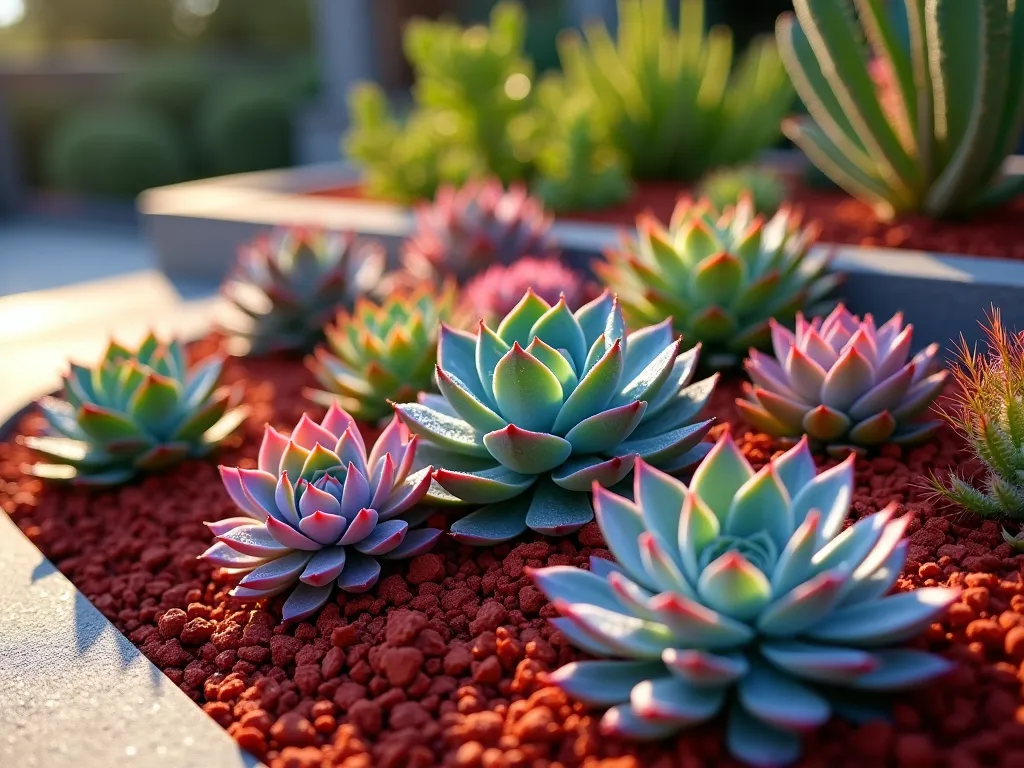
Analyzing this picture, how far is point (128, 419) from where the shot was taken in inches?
104

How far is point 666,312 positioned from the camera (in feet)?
9.02

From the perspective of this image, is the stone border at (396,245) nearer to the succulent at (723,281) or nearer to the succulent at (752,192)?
the succulent at (723,281)

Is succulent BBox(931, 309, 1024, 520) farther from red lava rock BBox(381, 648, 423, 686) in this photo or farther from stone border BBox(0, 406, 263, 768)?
stone border BBox(0, 406, 263, 768)

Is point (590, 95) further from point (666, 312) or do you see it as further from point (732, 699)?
point (732, 699)

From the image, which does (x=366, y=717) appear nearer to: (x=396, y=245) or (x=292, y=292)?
(x=292, y=292)

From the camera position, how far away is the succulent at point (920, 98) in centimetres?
290

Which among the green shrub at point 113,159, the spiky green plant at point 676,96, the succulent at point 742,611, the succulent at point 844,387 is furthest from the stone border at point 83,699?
the green shrub at point 113,159

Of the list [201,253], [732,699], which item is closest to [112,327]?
[201,253]

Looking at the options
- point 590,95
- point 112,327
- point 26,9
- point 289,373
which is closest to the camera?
point 289,373

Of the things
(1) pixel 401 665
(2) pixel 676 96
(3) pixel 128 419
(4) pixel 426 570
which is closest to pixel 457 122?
Answer: (2) pixel 676 96

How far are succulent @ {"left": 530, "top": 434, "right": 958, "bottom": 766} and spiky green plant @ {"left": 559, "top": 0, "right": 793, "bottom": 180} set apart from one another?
145 inches

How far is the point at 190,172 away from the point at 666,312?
1114cm

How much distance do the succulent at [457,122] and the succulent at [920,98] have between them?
1.79 m

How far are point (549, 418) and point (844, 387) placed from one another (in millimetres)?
701
